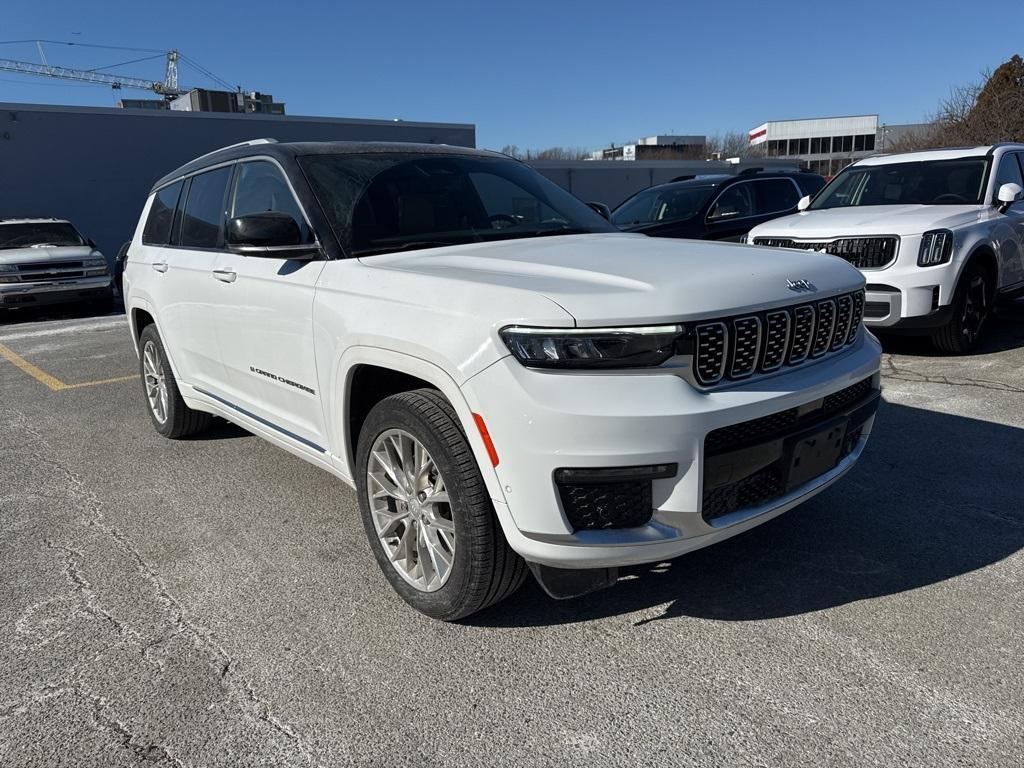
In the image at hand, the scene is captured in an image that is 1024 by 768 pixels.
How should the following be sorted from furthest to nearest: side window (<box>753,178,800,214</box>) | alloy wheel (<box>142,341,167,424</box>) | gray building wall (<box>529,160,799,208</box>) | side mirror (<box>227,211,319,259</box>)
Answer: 1. gray building wall (<box>529,160,799,208</box>)
2. side window (<box>753,178,800,214</box>)
3. alloy wheel (<box>142,341,167,424</box>)
4. side mirror (<box>227,211,319,259</box>)

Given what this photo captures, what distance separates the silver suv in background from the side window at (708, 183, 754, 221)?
1072 centimetres

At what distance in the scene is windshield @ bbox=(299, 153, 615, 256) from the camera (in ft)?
10.7

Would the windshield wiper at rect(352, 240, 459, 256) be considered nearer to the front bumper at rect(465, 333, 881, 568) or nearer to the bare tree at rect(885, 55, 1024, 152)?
the front bumper at rect(465, 333, 881, 568)

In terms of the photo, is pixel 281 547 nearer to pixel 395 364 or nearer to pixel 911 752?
pixel 395 364

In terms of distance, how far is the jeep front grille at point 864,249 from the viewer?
6.39 m

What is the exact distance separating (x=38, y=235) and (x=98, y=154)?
757 cm

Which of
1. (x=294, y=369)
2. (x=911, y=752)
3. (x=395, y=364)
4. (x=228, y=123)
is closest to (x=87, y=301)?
(x=228, y=123)

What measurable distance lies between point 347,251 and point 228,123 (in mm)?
21987

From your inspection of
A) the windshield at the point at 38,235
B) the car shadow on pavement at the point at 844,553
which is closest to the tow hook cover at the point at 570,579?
the car shadow on pavement at the point at 844,553

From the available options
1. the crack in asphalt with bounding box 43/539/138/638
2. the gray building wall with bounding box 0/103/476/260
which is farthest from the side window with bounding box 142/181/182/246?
the gray building wall with bounding box 0/103/476/260

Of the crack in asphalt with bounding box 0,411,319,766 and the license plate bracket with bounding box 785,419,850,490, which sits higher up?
the license plate bracket with bounding box 785,419,850,490

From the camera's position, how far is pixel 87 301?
44.3 feet

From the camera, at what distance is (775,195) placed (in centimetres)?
988

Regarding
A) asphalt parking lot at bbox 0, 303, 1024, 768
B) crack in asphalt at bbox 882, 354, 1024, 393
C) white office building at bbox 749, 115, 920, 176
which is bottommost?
asphalt parking lot at bbox 0, 303, 1024, 768
